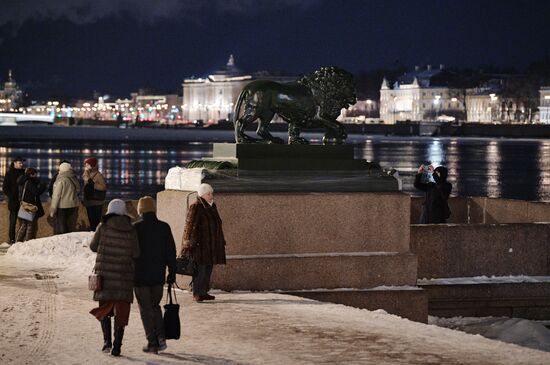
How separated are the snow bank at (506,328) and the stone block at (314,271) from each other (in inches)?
26.7

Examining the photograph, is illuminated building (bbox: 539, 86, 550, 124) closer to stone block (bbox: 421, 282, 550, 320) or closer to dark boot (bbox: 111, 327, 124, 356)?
stone block (bbox: 421, 282, 550, 320)

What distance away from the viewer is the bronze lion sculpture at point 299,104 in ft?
39.7

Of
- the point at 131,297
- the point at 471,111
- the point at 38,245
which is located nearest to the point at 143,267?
the point at 131,297

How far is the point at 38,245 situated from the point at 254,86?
3.57 m

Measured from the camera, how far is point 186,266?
10211 mm

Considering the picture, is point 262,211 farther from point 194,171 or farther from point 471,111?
point 471,111

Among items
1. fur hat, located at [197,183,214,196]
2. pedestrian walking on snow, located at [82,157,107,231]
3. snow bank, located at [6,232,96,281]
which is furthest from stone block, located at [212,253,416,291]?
pedestrian walking on snow, located at [82,157,107,231]

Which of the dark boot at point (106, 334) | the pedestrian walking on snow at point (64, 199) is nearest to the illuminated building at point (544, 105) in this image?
the pedestrian walking on snow at point (64, 199)

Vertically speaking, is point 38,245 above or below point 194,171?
below

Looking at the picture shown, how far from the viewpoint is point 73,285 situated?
11523mm

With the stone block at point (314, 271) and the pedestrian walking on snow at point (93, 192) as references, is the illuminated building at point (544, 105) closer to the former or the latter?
the pedestrian walking on snow at point (93, 192)

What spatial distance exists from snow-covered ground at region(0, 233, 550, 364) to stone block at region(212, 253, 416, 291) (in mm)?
264

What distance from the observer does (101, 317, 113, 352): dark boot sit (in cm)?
842

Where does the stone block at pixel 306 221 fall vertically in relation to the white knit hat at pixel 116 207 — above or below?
below
